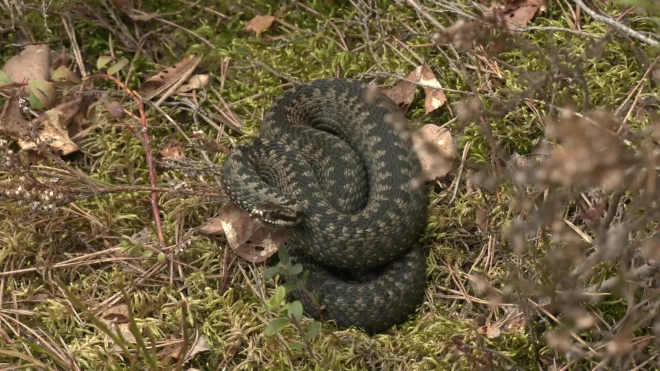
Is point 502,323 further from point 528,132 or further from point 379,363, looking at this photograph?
point 528,132

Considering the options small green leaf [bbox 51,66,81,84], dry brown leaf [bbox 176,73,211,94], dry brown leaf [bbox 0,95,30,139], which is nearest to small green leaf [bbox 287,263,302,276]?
dry brown leaf [bbox 176,73,211,94]

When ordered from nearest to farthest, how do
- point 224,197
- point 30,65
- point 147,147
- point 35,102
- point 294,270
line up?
point 294,270, point 224,197, point 147,147, point 35,102, point 30,65

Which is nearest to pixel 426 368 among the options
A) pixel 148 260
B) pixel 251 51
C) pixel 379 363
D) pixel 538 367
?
pixel 379 363

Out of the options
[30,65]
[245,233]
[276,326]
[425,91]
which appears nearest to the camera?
[276,326]

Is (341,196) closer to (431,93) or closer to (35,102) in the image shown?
(431,93)

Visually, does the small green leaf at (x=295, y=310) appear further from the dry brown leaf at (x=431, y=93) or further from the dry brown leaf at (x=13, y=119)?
the dry brown leaf at (x=13, y=119)

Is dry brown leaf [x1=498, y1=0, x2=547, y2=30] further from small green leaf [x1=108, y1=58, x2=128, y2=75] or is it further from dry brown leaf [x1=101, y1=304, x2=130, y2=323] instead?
dry brown leaf [x1=101, y1=304, x2=130, y2=323]

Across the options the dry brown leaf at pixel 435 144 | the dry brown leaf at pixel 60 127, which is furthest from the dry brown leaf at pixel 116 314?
the dry brown leaf at pixel 435 144

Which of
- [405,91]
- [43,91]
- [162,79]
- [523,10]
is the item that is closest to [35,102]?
[43,91]
